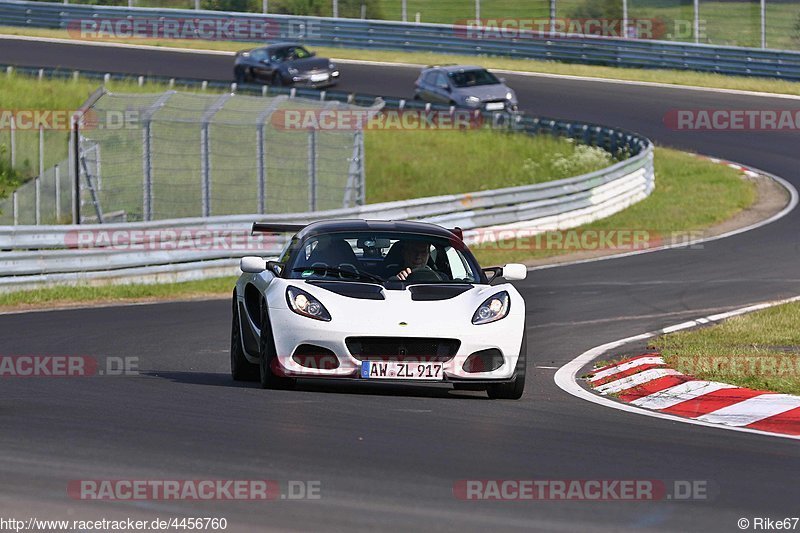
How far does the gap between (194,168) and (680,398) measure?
17.9 m

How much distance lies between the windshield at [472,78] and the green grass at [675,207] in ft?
21.5

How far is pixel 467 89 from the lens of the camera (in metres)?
38.1

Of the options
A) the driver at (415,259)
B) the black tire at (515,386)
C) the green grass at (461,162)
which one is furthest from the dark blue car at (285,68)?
the black tire at (515,386)

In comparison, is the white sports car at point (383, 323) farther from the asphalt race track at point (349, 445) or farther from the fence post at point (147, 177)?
the fence post at point (147, 177)

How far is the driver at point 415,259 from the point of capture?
1047 cm

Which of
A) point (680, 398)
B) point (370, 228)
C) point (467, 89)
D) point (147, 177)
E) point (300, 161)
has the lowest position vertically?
point (300, 161)

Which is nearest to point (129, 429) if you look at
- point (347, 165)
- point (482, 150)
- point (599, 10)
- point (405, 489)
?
point (405, 489)

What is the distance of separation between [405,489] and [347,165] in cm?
2036

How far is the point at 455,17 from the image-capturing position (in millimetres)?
50156

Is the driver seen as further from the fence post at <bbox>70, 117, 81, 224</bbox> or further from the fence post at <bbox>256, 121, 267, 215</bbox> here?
the fence post at <bbox>256, 121, 267, 215</bbox>

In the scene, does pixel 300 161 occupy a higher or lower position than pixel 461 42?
lower

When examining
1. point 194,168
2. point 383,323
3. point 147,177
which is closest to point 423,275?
point 383,323

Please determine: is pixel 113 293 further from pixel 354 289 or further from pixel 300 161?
pixel 300 161

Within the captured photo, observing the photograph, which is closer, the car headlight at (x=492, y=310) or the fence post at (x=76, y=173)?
the car headlight at (x=492, y=310)
